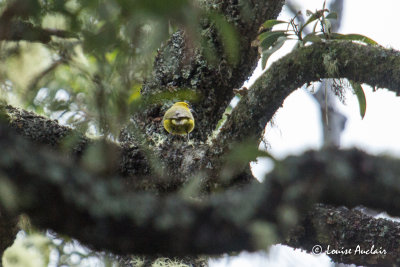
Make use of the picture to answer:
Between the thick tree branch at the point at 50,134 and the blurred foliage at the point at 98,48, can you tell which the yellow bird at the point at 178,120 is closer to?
the thick tree branch at the point at 50,134

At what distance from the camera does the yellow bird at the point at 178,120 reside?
169cm

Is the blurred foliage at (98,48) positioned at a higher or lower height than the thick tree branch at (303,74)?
lower

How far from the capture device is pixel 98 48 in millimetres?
673

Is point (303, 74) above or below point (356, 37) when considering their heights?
Result: below

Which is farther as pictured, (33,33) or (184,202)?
(33,33)

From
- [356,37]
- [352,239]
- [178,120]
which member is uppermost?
[356,37]

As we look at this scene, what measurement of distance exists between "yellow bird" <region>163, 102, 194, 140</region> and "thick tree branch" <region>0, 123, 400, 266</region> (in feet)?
3.51

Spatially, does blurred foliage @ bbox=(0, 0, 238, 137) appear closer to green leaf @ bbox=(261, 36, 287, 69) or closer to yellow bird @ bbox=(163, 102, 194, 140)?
yellow bird @ bbox=(163, 102, 194, 140)

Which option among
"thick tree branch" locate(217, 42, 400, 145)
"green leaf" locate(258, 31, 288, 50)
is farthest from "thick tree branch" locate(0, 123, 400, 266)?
"green leaf" locate(258, 31, 288, 50)

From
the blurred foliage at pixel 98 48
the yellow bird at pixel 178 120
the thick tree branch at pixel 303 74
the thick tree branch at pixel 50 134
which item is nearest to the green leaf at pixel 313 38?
the thick tree branch at pixel 303 74

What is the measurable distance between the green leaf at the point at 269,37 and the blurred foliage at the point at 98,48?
99cm

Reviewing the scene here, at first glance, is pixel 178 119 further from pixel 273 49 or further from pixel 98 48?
pixel 98 48

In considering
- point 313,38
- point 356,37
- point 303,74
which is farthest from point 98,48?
point 356,37

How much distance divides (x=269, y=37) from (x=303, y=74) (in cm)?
29
